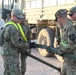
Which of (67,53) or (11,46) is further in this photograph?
(11,46)

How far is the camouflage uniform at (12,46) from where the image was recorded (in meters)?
5.00

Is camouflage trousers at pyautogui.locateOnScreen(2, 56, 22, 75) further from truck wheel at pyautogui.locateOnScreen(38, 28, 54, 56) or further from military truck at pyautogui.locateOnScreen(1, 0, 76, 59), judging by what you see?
truck wheel at pyautogui.locateOnScreen(38, 28, 54, 56)

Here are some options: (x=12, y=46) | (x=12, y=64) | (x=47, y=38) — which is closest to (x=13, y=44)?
(x=12, y=46)

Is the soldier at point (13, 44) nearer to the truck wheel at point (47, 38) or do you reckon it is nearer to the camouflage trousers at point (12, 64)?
the camouflage trousers at point (12, 64)

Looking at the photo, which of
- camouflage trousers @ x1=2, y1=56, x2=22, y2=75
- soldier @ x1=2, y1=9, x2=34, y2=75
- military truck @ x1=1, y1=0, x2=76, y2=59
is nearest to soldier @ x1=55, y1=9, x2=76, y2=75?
soldier @ x1=2, y1=9, x2=34, y2=75

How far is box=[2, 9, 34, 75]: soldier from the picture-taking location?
5000mm

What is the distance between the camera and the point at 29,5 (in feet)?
38.3

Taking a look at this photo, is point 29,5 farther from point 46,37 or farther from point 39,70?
point 39,70

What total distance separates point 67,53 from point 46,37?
6.03 m

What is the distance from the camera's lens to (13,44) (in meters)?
5.04

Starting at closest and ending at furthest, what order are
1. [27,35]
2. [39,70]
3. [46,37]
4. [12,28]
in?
[12,28]
[27,35]
[39,70]
[46,37]

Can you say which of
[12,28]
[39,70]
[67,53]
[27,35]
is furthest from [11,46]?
[39,70]

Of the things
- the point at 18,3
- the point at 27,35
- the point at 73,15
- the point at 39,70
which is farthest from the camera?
the point at 18,3

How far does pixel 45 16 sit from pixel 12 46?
482cm
